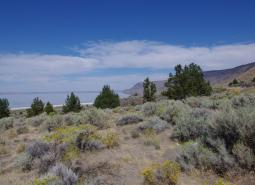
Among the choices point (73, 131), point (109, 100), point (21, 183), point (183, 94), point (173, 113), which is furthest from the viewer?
point (109, 100)

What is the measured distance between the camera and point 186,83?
2630 centimetres

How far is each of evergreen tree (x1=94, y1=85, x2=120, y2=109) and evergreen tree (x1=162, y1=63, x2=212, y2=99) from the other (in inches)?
244

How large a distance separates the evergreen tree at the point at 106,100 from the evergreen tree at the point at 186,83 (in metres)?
6.21

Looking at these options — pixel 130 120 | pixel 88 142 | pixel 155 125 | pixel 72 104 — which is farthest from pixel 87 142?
pixel 72 104

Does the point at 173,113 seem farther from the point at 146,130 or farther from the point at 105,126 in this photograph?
the point at 105,126

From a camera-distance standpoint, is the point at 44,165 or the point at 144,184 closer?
the point at 144,184

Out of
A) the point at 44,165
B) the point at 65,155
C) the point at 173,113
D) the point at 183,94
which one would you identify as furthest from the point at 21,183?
the point at 183,94

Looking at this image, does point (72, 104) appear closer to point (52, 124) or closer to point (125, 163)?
point (52, 124)

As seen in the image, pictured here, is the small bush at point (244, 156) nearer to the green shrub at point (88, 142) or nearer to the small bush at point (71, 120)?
the green shrub at point (88, 142)

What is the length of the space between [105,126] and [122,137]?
2.59m

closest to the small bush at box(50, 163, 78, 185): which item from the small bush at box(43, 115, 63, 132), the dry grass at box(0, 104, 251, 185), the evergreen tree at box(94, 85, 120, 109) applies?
the dry grass at box(0, 104, 251, 185)

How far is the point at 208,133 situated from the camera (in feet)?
21.6

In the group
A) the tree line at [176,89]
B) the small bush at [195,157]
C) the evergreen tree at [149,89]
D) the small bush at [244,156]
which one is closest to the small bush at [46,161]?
the small bush at [195,157]

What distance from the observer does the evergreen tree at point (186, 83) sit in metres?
26.2
